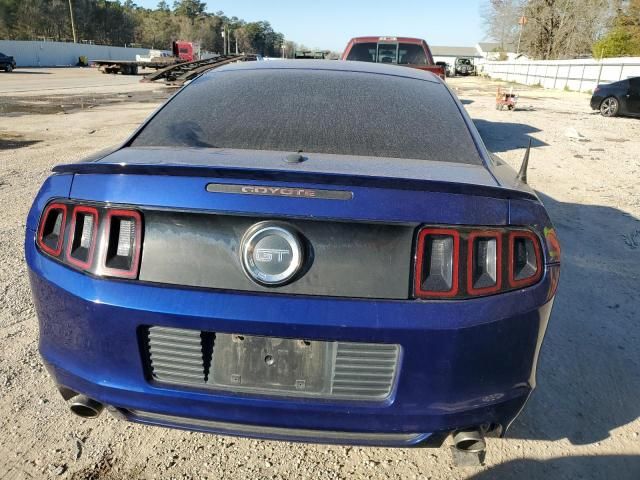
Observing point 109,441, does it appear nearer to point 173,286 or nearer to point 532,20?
point 173,286

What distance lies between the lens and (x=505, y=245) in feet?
5.45

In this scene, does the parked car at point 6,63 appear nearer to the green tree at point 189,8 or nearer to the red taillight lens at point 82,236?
the red taillight lens at point 82,236

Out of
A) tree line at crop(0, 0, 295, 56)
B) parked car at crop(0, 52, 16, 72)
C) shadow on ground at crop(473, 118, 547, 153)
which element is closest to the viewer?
shadow on ground at crop(473, 118, 547, 153)

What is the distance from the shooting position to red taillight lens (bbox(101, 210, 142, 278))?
1664 millimetres

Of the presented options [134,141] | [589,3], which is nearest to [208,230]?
[134,141]

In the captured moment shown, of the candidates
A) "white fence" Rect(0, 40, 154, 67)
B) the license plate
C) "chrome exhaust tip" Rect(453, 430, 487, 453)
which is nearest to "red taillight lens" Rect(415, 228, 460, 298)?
the license plate

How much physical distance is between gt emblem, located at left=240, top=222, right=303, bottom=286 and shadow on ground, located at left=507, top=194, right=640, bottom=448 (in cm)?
157

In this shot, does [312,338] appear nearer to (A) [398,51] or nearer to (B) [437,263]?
(B) [437,263]

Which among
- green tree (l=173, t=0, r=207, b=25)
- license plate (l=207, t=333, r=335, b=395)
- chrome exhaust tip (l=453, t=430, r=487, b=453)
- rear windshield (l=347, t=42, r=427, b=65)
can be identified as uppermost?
green tree (l=173, t=0, r=207, b=25)

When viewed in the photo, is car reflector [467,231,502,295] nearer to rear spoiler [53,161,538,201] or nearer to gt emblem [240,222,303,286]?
rear spoiler [53,161,538,201]

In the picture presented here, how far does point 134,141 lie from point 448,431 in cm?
179

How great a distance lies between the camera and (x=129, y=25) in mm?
97312

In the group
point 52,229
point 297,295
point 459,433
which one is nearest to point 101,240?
point 52,229

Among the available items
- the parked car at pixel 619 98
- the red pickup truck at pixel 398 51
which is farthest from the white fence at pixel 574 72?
the red pickup truck at pixel 398 51
